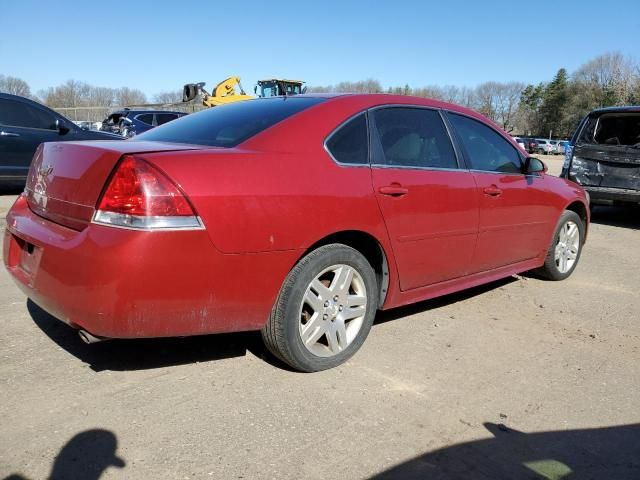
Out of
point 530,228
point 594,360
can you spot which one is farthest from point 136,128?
point 594,360

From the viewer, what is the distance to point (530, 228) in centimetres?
463

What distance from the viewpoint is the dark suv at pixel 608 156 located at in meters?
8.48

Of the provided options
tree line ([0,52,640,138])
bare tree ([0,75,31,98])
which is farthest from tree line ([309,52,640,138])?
bare tree ([0,75,31,98])

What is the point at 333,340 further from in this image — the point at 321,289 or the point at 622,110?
the point at 622,110

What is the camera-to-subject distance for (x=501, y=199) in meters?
4.20

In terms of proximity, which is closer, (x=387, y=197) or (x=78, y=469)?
(x=78, y=469)

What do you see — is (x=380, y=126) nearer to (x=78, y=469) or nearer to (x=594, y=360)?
(x=594, y=360)

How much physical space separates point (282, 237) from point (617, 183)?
768 centimetres

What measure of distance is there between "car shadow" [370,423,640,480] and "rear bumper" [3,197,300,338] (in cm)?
105

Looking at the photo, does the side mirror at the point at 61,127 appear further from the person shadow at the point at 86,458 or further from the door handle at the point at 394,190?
the person shadow at the point at 86,458

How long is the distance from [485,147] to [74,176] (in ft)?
9.93

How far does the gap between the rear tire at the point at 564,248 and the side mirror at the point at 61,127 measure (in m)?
7.90

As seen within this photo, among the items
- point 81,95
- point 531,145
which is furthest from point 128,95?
point 531,145

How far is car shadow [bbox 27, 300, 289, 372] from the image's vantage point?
10.4 feet
